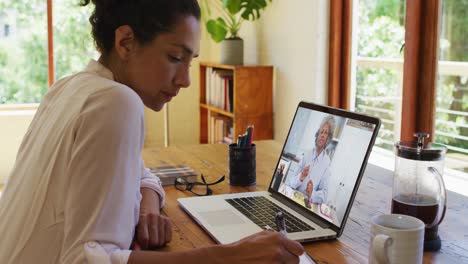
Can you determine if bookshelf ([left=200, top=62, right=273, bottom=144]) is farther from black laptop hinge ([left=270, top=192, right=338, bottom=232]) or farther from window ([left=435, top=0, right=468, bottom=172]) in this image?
black laptop hinge ([left=270, top=192, right=338, bottom=232])

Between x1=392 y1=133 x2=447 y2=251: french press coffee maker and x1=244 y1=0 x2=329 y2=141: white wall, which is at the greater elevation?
x1=244 y1=0 x2=329 y2=141: white wall

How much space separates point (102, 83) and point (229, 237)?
433 mm

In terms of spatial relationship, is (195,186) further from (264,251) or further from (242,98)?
(242,98)

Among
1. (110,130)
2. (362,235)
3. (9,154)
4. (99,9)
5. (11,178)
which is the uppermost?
(99,9)

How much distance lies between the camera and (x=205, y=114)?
4.55 m

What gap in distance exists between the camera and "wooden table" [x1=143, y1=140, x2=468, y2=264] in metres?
1.10

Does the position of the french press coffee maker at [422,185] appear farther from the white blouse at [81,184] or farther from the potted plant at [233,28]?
the potted plant at [233,28]

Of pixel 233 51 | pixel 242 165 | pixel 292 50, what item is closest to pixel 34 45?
pixel 233 51

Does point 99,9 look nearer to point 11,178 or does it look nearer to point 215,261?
point 11,178

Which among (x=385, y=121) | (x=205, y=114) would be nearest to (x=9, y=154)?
(x=205, y=114)

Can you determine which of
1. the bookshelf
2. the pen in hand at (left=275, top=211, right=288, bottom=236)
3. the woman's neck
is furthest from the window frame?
the woman's neck

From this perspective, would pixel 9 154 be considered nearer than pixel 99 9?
No

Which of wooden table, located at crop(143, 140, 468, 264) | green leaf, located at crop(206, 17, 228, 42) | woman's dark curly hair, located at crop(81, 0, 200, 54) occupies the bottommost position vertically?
wooden table, located at crop(143, 140, 468, 264)

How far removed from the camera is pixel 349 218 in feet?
4.37
